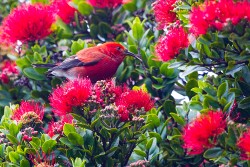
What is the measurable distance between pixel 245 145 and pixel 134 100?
41.0 inches

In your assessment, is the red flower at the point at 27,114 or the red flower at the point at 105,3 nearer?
the red flower at the point at 27,114

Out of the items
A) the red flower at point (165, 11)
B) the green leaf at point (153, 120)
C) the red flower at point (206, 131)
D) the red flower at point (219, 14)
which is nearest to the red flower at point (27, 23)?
the red flower at point (165, 11)

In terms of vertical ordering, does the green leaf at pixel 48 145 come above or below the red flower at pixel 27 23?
below

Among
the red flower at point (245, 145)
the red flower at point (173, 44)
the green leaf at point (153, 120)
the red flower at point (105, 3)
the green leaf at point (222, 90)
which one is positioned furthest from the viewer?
the red flower at point (105, 3)

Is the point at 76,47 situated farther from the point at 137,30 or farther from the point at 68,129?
the point at 68,129

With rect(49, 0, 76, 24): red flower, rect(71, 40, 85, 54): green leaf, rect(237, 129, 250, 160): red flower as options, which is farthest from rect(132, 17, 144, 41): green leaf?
rect(237, 129, 250, 160): red flower

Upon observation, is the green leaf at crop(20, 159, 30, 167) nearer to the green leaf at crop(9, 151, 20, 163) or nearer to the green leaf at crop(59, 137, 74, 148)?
the green leaf at crop(9, 151, 20, 163)

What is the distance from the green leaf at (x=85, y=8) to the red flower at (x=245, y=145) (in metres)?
2.93

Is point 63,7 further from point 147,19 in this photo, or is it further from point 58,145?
point 58,145

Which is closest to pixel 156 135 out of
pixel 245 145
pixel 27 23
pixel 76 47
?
pixel 245 145

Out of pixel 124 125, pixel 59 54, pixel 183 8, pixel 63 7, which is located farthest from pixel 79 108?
pixel 63 7

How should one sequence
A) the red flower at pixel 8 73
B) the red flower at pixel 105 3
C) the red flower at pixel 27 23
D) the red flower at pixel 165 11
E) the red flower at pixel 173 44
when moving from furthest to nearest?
1. the red flower at pixel 105 3
2. the red flower at pixel 8 73
3. the red flower at pixel 27 23
4. the red flower at pixel 165 11
5. the red flower at pixel 173 44

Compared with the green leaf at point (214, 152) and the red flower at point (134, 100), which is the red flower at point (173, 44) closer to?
the red flower at point (134, 100)

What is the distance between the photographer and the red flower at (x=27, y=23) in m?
5.19
